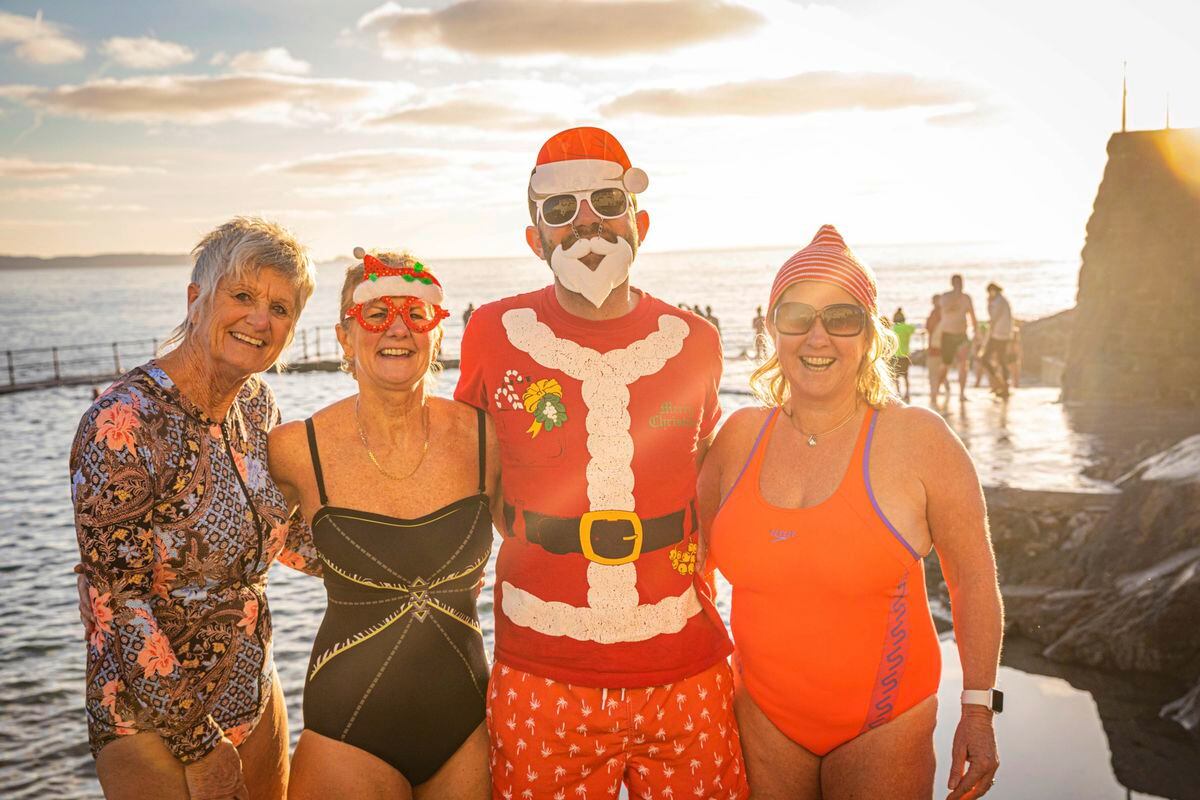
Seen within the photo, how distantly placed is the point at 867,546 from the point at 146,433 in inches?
91.7

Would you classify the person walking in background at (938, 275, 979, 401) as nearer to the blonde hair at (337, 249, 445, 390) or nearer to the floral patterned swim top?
the blonde hair at (337, 249, 445, 390)

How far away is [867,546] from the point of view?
3.01 meters

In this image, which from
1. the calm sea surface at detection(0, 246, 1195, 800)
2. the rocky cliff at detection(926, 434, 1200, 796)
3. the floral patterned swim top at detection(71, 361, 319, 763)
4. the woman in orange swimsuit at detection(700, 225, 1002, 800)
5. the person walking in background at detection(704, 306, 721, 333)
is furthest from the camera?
the rocky cliff at detection(926, 434, 1200, 796)

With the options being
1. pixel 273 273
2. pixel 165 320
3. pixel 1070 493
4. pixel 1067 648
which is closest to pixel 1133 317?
pixel 1070 493

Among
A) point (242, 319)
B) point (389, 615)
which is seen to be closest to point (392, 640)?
point (389, 615)

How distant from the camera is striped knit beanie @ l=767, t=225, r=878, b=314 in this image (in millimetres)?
3172

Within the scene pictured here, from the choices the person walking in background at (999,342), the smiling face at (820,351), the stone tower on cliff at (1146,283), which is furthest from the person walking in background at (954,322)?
the smiling face at (820,351)

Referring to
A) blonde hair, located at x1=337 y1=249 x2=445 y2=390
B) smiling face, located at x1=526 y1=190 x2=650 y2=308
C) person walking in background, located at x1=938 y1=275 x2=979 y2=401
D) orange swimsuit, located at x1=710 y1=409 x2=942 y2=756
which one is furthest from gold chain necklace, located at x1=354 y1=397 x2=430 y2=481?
person walking in background, located at x1=938 y1=275 x2=979 y2=401

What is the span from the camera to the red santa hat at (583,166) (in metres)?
3.48

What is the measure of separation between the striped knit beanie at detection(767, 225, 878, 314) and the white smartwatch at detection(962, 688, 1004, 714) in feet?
4.45

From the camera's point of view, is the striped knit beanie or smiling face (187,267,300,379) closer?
smiling face (187,267,300,379)

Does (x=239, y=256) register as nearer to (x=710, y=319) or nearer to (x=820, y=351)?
(x=820, y=351)

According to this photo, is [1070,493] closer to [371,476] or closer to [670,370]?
[670,370]

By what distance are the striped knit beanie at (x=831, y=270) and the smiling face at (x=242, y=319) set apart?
1751 mm
